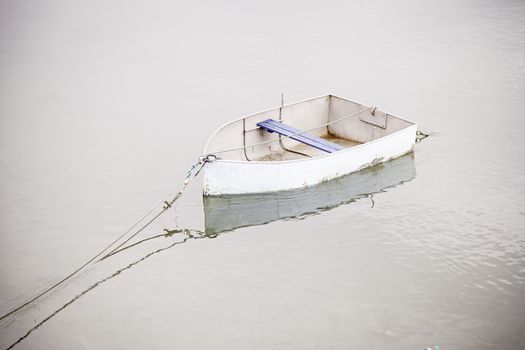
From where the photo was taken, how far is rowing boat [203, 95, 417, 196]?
12.9 metres

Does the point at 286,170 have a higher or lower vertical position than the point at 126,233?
higher

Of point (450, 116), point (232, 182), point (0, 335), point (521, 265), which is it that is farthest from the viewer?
point (450, 116)

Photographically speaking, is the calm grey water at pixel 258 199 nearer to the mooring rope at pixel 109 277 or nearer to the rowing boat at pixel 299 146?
the mooring rope at pixel 109 277

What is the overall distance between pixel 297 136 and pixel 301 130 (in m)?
1.40

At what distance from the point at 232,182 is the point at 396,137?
425cm

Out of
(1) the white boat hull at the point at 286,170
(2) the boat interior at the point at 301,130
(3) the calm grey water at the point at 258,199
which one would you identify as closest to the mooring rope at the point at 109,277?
(3) the calm grey water at the point at 258,199

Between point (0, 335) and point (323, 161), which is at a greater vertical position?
point (323, 161)

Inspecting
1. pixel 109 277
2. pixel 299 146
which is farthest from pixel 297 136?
pixel 109 277

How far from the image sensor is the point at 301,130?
15805mm

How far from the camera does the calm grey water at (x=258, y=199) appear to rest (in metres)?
10.3

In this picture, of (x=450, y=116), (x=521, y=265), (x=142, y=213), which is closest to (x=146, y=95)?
(x=142, y=213)

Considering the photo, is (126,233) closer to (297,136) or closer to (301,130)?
(297,136)

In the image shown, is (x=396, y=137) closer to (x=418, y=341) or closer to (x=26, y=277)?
(x=418, y=341)

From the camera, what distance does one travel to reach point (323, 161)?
1349 cm
